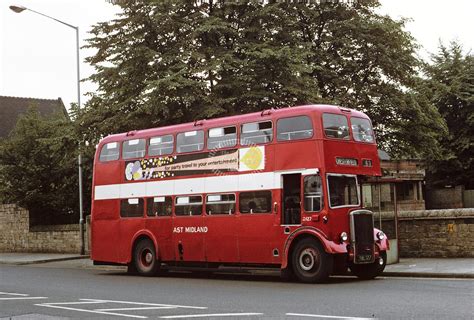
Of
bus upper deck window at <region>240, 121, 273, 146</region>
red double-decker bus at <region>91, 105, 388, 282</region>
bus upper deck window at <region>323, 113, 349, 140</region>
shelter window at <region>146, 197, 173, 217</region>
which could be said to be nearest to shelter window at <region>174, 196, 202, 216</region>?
red double-decker bus at <region>91, 105, 388, 282</region>

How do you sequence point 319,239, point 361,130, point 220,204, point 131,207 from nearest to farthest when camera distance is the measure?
1. point 319,239
2. point 361,130
3. point 220,204
4. point 131,207

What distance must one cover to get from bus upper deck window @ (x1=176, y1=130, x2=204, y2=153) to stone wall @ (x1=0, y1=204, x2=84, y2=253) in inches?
567

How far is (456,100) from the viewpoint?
1713 inches

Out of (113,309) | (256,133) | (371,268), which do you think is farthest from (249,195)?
(113,309)

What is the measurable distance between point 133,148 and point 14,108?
52855 mm

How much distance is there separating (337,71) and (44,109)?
49391mm

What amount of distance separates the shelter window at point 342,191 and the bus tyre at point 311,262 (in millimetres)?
1118

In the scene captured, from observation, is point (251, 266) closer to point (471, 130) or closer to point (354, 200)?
point (354, 200)

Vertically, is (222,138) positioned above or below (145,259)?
above

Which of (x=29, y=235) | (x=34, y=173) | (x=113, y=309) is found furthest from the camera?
(x=29, y=235)

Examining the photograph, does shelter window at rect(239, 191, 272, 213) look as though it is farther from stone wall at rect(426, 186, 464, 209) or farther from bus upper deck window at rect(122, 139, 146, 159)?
stone wall at rect(426, 186, 464, 209)

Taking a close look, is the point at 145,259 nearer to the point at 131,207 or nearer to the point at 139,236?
the point at 139,236

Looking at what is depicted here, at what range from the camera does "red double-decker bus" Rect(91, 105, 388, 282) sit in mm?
16859

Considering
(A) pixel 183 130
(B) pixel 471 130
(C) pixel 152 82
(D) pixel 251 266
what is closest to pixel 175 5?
(C) pixel 152 82
